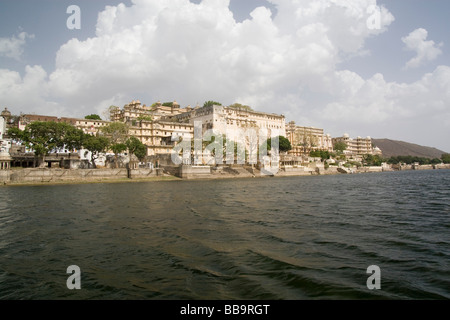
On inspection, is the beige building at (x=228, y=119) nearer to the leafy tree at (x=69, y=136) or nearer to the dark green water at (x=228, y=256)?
the leafy tree at (x=69, y=136)

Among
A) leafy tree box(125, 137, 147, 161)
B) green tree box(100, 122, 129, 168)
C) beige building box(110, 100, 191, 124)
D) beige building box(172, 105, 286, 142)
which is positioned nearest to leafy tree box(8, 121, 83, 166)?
green tree box(100, 122, 129, 168)

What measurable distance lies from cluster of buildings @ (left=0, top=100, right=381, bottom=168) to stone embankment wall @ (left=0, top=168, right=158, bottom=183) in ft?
20.3

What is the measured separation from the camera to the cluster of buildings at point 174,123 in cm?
8566

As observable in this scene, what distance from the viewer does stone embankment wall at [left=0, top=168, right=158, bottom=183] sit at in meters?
49.9

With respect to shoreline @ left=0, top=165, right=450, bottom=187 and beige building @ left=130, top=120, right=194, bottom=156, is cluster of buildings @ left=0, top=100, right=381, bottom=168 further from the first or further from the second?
shoreline @ left=0, top=165, right=450, bottom=187

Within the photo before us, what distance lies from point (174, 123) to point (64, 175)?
2020 inches

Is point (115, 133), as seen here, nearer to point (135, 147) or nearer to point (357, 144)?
point (135, 147)

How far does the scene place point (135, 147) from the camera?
78.3 meters

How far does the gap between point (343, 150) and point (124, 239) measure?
177m

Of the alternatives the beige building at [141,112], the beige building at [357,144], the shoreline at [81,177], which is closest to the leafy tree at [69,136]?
the shoreline at [81,177]

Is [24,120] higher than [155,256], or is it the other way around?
[24,120]
